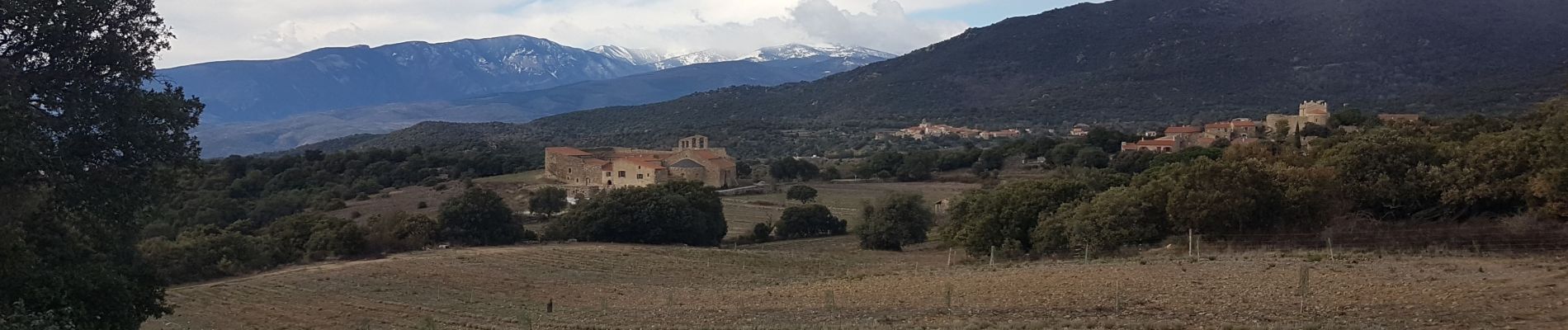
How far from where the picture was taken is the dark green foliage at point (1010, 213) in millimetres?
28844

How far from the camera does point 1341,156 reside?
2545 cm

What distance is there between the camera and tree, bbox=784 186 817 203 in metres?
53.4

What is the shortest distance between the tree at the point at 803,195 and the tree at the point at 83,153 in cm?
4322

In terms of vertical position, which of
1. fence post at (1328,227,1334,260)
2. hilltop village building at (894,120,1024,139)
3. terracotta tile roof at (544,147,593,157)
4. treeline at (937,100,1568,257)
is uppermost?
hilltop village building at (894,120,1024,139)

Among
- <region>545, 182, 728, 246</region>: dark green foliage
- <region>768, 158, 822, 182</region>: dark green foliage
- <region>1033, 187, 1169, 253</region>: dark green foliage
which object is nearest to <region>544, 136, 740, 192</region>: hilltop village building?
<region>768, 158, 822, 182</region>: dark green foliage

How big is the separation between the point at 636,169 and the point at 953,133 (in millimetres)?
47181

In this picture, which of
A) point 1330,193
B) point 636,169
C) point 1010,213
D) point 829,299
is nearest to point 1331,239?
point 1330,193

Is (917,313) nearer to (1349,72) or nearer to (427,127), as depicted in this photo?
(1349,72)

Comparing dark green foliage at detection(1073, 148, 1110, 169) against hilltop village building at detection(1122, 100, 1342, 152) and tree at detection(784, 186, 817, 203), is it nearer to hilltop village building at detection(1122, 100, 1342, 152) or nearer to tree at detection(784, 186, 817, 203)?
hilltop village building at detection(1122, 100, 1342, 152)

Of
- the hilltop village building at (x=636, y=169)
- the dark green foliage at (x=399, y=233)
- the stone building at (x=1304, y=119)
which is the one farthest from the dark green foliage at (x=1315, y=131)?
the dark green foliage at (x=399, y=233)

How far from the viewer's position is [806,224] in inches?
1711

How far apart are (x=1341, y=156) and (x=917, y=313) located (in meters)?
16.1

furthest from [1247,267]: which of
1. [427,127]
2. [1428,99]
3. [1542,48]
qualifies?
[427,127]

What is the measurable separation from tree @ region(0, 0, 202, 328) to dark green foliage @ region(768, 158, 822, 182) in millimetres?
54155
